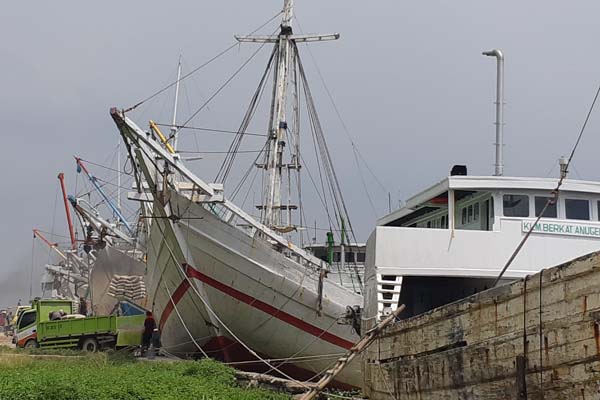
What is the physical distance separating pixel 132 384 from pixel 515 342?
8.19m

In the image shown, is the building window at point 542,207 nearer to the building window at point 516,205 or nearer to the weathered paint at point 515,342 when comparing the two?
the building window at point 516,205

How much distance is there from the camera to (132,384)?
45.2 ft

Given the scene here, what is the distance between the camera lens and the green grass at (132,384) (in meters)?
12.4

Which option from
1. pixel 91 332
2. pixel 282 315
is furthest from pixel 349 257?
pixel 91 332

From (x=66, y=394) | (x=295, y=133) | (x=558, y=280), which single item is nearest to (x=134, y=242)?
(x=295, y=133)

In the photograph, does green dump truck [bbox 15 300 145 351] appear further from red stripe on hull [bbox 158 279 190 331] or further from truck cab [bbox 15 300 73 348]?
red stripe on hull [bbox 158 279 190 331]

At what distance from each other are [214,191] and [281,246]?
2577mm

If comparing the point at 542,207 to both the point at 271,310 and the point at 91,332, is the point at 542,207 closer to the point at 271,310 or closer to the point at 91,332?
the point at 271,310

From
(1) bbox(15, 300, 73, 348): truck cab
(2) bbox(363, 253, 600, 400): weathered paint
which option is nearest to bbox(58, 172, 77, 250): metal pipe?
(1) bbox(15, 300, 73, 348): truck cab

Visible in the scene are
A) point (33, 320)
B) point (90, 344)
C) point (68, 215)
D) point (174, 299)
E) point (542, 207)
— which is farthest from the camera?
point (68, 215)

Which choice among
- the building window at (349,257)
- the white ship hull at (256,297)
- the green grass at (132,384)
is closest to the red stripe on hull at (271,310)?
the white ship hull at (256,297)

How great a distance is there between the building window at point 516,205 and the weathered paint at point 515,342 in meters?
3.87

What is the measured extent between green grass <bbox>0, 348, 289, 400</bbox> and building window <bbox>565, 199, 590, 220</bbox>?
6.60 meters

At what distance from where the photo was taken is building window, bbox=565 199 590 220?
1377 cm
